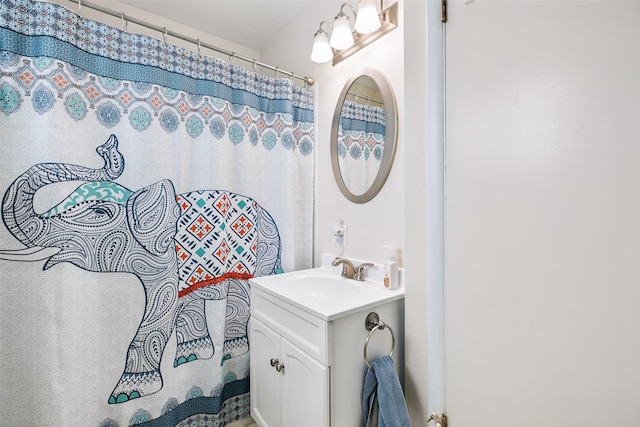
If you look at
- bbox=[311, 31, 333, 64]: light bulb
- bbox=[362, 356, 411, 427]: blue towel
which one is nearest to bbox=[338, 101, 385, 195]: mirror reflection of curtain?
bbox=[311, 31, 333, 64]: light bulb

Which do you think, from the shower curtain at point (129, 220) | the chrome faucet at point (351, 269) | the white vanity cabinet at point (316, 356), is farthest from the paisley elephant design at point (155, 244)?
the chrome faucet at point (351, 269)

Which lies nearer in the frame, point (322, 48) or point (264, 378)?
point (264, 378)

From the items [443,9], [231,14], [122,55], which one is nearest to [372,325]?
[443,9]

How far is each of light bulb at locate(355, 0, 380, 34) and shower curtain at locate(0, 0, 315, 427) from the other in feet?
1.93

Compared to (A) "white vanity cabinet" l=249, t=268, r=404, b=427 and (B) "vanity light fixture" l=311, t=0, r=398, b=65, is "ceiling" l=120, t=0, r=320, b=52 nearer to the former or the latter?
(B) "vanity light fixture" l=311, t=0, r=398, b=65

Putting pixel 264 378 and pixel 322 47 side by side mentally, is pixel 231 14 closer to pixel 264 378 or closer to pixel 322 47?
pixel 322 47

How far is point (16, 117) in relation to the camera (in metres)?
1.15

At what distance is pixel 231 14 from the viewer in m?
2.04

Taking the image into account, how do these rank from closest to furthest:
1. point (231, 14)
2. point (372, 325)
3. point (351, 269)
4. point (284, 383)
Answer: point (372, 325) < point (284, 383) < point (351, 269) < point (231, 14)

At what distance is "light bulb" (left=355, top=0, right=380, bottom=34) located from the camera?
138 cm

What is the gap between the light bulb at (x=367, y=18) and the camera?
138 centimetres

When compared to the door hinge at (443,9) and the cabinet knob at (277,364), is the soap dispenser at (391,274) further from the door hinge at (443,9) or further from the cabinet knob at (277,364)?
the door hinge at (443,9)

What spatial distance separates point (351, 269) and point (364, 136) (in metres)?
0.72

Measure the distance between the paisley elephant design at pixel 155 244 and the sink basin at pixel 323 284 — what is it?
0.29m
